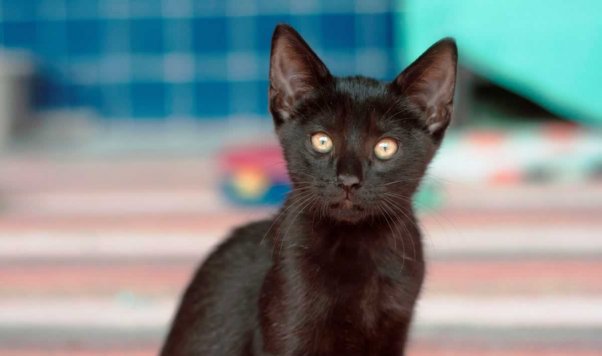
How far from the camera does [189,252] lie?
2361 millimetres

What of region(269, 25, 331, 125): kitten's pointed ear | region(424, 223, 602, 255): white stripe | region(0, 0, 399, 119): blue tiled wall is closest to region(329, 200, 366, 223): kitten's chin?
region(269, 25, 331, 125): kitten's pointed ear

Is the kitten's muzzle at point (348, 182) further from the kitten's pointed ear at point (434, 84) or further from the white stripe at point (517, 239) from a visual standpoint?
the white stripe at point (517, 239)

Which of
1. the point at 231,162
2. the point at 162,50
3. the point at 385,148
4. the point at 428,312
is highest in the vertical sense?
the point at 162,50

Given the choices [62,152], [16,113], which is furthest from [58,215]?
[16,113]

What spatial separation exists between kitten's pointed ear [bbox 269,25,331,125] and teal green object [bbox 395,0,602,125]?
4.99ft

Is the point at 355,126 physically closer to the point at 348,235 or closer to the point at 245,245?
the point at 348,235

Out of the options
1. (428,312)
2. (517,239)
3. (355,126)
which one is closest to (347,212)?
(355,126)

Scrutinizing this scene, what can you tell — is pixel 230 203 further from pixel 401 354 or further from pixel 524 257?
pixel 401 354

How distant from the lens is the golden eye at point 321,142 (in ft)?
3.85

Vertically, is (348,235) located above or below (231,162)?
above

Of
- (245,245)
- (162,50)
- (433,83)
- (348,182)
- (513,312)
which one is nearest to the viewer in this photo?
(348,182)

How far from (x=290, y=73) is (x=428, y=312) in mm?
872

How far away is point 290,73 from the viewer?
4.04 ft

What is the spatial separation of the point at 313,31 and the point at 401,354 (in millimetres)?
3086
